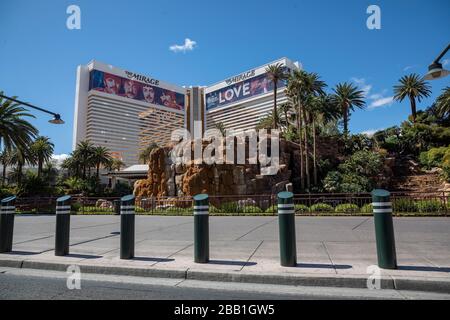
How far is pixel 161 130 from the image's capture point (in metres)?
161

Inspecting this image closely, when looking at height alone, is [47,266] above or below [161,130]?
below

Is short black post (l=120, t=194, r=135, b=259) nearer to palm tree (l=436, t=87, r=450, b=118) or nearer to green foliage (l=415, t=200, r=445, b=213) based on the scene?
green foliage (l=415, t=200, r=445, b=213)

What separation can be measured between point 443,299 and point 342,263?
1.63 metres

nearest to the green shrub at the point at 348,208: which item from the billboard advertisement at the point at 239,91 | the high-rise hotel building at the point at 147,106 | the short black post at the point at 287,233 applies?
the short black post at the point at 287,233

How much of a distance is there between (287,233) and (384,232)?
5.05 feet

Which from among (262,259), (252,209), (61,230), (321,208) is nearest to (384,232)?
(262,259)

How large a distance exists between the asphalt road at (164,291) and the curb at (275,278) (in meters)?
0.12

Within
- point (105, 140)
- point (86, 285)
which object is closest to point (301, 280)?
point (86, 285)

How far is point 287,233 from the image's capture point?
209 inches

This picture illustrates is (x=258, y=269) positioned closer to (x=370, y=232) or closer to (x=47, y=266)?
(x=47, y=266)

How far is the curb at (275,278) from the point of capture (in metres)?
4.32

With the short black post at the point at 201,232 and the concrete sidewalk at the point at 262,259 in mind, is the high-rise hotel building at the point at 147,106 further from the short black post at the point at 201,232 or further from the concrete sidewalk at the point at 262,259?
the short black post at the point at 201,232

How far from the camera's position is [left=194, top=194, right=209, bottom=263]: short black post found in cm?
559

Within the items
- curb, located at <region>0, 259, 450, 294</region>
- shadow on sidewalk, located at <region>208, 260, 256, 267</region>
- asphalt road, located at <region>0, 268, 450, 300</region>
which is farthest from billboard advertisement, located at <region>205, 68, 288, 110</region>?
asphalt road, located at <region>0, 268, 450, 300</region>
